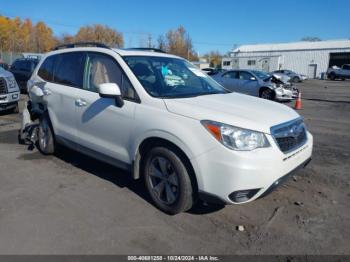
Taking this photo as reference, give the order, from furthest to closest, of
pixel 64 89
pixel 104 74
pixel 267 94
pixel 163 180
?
pixel 267 94
pixel 64 89
pixel 104 74
pixel 163 180

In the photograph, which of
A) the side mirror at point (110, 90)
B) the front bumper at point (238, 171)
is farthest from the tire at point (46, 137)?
the front bumper at point (238, 171)

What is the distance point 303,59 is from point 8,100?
53.4 m

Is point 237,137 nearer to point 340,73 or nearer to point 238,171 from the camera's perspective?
point 238,171

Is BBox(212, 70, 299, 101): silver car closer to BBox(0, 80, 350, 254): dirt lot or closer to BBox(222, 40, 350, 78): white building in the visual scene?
BBox(0, 80, 350, 254): dirt lot

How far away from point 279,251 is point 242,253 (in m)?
0.36

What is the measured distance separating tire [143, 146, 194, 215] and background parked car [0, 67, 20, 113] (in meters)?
7.18

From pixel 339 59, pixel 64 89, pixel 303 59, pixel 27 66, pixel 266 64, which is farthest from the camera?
pixel 303 59

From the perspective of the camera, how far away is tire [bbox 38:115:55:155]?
19.0 feet

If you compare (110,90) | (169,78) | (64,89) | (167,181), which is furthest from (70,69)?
(167,181)

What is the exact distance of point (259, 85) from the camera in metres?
16.0

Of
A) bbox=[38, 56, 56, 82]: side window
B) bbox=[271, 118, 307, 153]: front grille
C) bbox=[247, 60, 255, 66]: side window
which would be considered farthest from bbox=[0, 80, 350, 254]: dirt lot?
bbox=[247, 60, 255, 66]: side window

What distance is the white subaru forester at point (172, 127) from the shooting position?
329 cm

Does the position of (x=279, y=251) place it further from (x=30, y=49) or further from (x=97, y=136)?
(x=30, y=49)

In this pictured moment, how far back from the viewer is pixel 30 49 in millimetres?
97312
